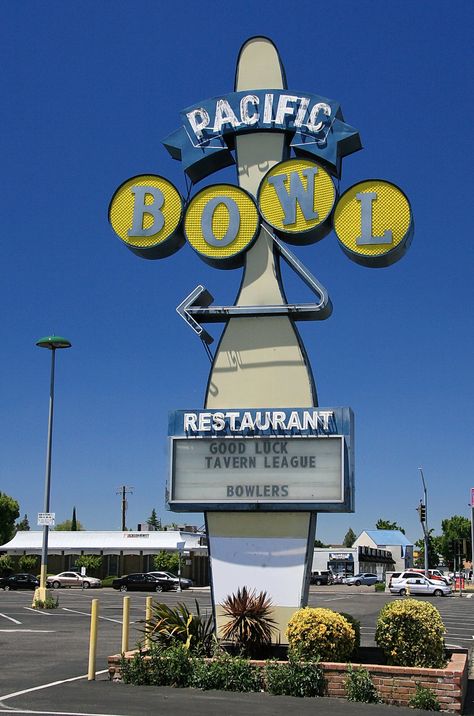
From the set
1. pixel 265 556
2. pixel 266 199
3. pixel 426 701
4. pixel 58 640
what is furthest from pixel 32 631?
pixel 426 701

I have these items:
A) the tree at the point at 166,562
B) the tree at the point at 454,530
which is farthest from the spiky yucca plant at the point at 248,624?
the tree at the point at 454,530

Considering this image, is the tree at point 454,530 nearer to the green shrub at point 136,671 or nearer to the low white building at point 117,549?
the low white building at point 117,549

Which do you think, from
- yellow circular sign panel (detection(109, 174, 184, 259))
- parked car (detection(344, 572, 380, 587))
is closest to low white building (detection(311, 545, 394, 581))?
parked car (detection(344, 572, 380, 587))

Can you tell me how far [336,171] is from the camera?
1848 centimetres

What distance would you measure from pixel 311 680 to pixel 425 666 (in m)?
1.89

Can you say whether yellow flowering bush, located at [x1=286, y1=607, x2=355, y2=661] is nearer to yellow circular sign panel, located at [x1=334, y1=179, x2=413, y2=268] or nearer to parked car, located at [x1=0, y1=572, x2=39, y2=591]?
yellow circular sign panel, located at [x1=334, y1=179, x2=413, y2=268]

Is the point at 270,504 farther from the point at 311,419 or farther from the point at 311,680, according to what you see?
the point at 311,680

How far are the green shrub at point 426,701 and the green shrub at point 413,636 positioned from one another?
1068mm

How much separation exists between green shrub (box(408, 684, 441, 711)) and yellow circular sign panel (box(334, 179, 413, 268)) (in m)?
8.54

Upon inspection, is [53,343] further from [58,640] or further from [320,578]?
[320,578]

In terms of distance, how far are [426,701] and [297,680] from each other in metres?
1.97

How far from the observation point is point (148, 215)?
1911cm

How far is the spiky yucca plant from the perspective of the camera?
15.0 meters

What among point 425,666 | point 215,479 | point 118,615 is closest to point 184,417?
point 215,479
